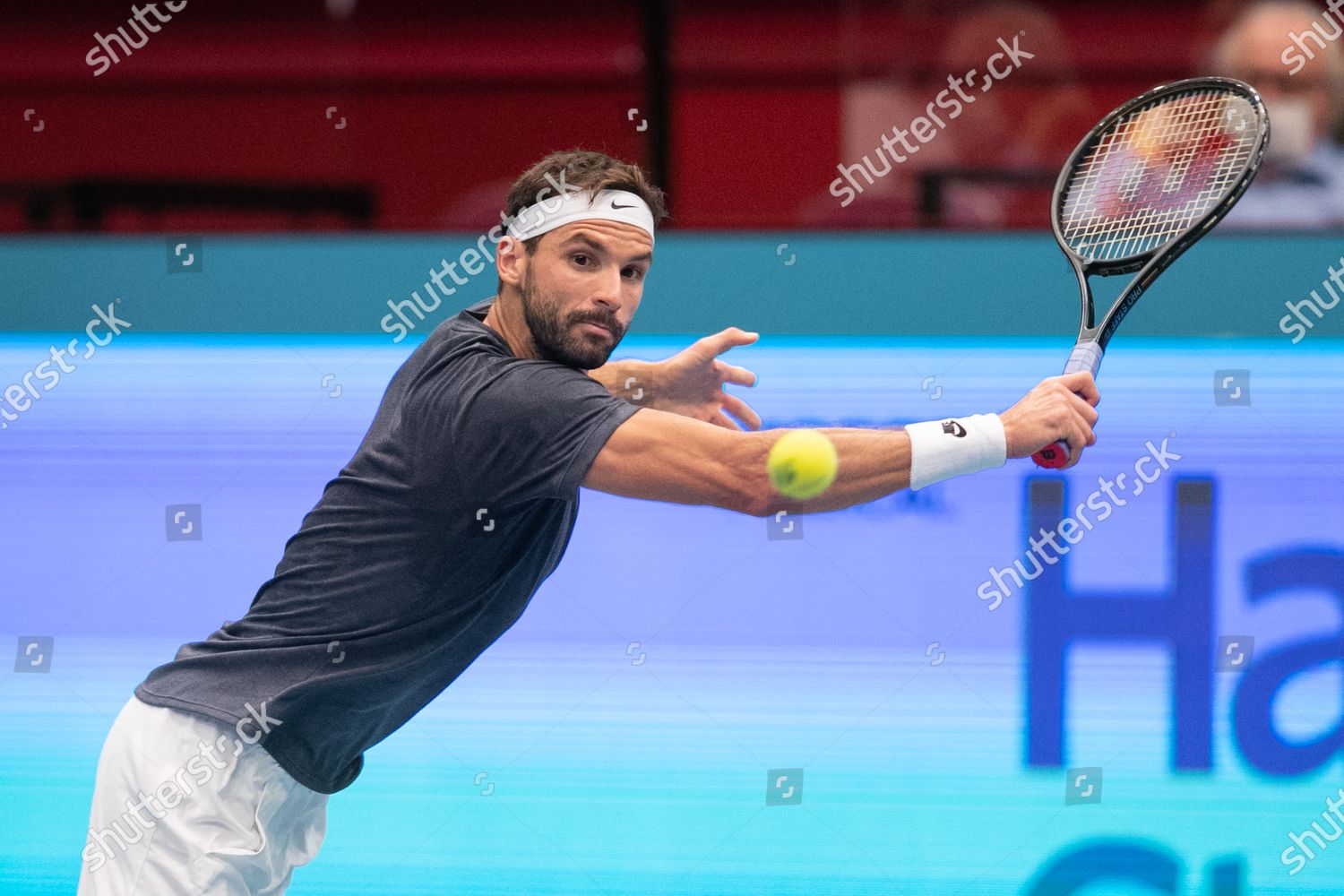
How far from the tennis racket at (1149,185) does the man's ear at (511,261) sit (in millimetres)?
706

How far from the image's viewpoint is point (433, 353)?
1824 millimetres

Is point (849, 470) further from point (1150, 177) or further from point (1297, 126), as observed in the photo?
point (1297, 126)

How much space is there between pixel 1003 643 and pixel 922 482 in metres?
0.89

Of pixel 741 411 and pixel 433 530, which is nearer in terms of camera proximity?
pixel 433 530

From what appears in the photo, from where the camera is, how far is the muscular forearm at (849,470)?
5.47 ft

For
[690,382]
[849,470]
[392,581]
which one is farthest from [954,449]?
[392,581]

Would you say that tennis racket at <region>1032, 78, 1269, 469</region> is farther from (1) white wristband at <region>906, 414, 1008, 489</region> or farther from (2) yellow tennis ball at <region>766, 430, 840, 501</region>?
(2) yellow tennis ball at <region>766, 430, 840, 501</region>

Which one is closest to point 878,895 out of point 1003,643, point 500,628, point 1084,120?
point 1003,643

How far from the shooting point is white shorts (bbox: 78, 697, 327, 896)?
5.96 ft

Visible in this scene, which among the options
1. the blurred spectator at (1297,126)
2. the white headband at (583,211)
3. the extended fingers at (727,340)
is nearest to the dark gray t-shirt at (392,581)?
the white headband at (583,211)

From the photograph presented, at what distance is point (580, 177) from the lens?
1.90 metres

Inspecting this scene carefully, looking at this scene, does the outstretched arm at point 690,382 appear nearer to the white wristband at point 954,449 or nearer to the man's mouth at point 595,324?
the man's mouth at point 595,324

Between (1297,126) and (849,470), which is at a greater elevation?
(1297,126)

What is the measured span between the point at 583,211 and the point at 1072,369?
632mm
